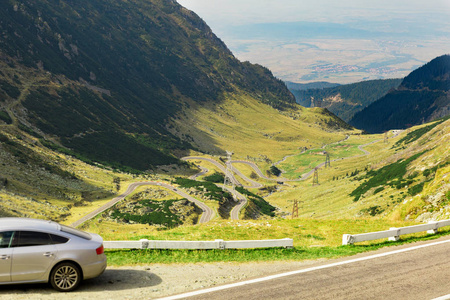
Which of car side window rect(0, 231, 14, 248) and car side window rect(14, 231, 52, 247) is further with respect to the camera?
car side window rect(14, 231, 52, 247)

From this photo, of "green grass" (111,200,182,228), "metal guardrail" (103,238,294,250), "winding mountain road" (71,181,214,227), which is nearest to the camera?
"metal guardrail" (103,238,294,250)

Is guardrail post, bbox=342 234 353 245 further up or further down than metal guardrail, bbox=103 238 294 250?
further down

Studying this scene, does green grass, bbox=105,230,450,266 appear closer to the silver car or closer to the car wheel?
the silver car

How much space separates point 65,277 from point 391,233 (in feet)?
62.3

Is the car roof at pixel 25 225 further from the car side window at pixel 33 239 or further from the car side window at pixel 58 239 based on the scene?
the car side window at pixel 58 239

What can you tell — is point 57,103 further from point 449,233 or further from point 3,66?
point 449,233

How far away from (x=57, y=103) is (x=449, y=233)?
653 ft

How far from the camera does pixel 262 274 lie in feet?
59.1

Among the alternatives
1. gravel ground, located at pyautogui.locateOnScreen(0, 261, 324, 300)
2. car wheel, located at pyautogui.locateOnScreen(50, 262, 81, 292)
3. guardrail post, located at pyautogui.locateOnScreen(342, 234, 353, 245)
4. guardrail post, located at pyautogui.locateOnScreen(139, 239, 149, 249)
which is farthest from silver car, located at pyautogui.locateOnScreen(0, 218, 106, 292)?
guardrail post, located at pyautogui.locateOnScreen(342, 234, 353, 245)

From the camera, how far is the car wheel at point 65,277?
15070 mm

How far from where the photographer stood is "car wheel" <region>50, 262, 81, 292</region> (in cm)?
1507

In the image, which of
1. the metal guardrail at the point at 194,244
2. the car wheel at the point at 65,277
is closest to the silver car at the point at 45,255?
the car wheel at the point at 65,277

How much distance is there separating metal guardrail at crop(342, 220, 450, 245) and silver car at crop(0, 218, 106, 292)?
1493 centimetres

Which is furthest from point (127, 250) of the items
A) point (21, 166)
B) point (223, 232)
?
point (21, 166)
